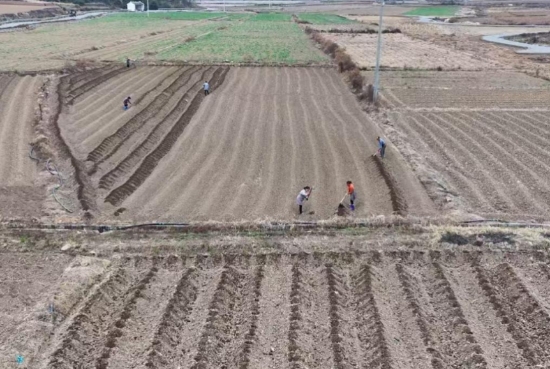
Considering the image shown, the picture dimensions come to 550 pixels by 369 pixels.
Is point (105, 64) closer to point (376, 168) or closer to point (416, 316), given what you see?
point (376, 168)

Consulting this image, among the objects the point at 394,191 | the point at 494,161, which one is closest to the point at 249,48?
the point at 494,161

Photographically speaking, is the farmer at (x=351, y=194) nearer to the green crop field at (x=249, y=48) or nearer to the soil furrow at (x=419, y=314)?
the soil furrow at (x=419, y=314)

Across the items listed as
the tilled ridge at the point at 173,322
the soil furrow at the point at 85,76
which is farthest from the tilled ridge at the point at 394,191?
the soil furrow at the point at 85,76

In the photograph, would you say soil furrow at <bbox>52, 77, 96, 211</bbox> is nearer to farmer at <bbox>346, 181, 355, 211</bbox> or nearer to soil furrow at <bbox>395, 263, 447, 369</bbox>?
farmer at <bbox>346, 181, 355, 211</bbox>

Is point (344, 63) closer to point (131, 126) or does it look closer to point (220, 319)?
point (131, 126)

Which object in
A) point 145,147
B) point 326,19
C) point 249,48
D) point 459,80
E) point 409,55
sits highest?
point 326,19

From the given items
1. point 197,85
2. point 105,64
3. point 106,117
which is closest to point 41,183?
point 106,117

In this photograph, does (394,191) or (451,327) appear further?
(394,191)
